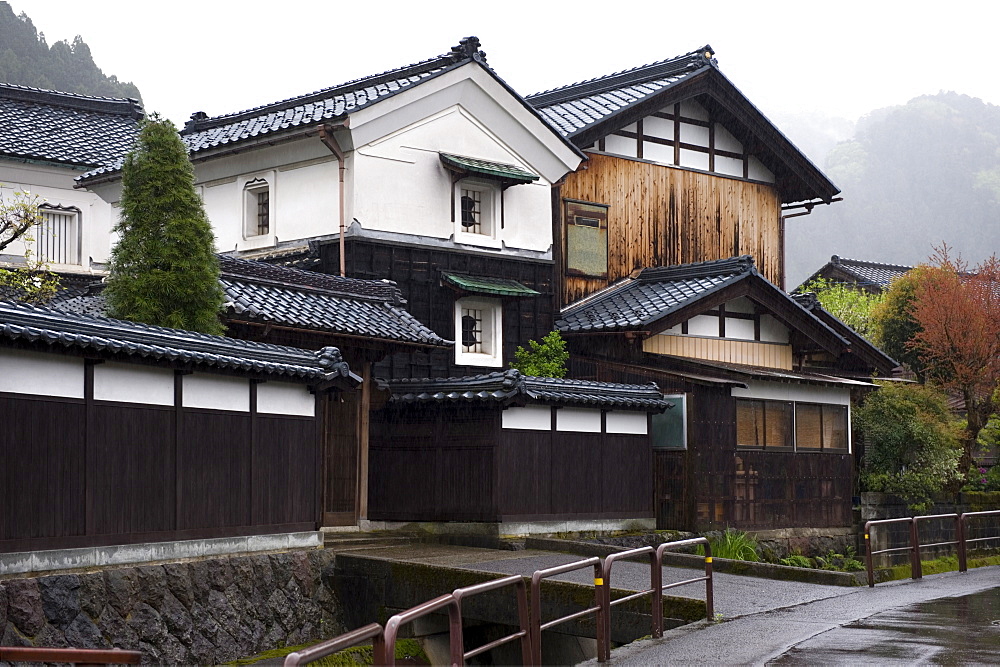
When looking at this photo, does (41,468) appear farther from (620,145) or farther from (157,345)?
(620,145)

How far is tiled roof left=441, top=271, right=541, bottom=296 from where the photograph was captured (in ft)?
79.2

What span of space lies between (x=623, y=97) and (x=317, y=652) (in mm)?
24433

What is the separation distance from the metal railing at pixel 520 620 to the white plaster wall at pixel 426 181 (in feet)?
37.4

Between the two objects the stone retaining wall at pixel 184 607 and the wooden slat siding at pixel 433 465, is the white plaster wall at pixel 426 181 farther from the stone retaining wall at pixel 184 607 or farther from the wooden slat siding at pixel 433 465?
the stone retaining wall at pixel 184 607

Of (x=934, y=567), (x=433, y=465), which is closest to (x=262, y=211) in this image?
(x=433, y=465)

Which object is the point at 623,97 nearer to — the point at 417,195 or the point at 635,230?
the point at 635,230

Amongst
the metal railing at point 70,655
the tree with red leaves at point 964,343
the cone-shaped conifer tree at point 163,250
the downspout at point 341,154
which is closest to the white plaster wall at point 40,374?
the cone-shaped conifer tree at point 163,250

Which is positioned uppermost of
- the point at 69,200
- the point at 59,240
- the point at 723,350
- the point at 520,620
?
the point at 69,200

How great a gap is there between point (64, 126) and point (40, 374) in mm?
21879

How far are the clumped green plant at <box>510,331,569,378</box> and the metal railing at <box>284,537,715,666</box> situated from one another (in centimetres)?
1046

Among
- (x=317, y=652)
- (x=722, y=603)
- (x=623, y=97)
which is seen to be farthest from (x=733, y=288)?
(x=317, y=652)

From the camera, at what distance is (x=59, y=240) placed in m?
30.9

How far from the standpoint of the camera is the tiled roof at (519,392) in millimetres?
20625

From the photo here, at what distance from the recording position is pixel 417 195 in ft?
80.1
